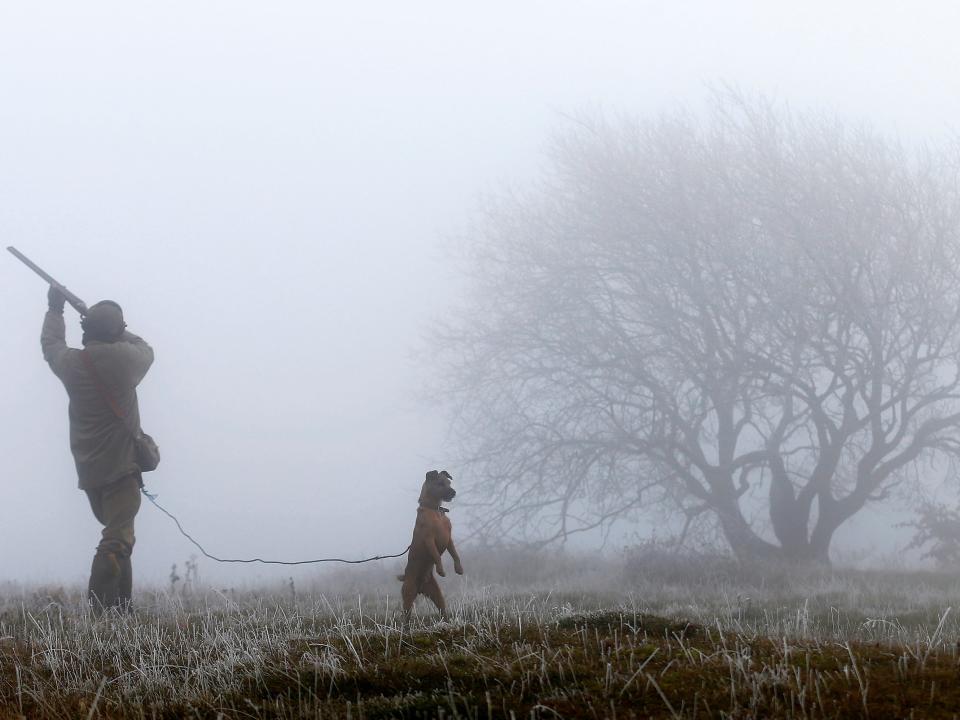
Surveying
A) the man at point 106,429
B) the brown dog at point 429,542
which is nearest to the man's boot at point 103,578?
the man at point 106,429

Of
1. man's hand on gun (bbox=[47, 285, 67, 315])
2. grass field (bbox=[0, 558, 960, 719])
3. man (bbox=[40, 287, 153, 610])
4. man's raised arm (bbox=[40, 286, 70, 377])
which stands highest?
man's hand on gun (bbox=[47, 285, 67, 315])

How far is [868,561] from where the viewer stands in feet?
61.6

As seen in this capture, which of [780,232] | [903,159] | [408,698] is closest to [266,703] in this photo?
[408,698]

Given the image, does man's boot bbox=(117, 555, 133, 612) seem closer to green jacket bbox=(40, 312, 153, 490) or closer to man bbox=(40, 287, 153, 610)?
man bbox=(40, 287, 153, 610)

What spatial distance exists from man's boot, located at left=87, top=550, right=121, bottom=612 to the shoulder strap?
3.80ft

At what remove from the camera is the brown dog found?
20.6 feet

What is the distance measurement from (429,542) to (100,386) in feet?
11.5

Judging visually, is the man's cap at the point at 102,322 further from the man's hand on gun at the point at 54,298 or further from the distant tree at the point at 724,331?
the distant tree at the point at 724,331

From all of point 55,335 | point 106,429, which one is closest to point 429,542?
point 106,429

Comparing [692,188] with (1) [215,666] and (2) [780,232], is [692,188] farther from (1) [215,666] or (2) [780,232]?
(1) [215,666]

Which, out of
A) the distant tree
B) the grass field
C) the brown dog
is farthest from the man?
the distant tree

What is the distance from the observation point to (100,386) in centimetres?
811

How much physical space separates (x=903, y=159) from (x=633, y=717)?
16113 millimetres

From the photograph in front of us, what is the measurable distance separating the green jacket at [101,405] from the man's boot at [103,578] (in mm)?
602
